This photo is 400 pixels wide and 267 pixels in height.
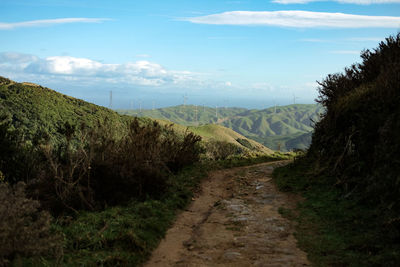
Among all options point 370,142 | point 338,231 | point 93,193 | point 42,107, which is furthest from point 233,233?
point 42,107

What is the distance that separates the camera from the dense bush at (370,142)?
810 cm

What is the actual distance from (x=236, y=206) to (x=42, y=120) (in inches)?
2257

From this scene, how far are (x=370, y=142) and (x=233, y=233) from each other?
523cm

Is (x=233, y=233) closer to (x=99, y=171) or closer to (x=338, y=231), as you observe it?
(x=338, y=231)

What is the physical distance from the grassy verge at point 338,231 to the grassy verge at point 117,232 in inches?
119

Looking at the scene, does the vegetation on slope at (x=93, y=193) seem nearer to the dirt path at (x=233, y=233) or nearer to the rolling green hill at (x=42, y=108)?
the dirt path at (x=233, y=233)

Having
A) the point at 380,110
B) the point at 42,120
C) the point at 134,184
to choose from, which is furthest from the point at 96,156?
the point at 42,120

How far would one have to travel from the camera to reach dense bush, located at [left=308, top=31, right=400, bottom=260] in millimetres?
8102

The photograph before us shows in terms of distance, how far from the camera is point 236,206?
10648mm

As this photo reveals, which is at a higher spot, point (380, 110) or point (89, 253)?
point (380, 110)

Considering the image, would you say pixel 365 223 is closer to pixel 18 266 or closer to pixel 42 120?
pixel 18 266

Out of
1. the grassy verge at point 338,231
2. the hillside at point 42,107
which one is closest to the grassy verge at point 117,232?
the grassy verge at point 338,231

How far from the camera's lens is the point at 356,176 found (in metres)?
10.4

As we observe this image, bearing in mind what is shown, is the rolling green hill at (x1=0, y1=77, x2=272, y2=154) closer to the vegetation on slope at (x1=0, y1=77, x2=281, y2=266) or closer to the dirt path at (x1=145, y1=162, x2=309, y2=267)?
the vegetation on slope at (x1=0, y1=77, x2=281, y2=266)
